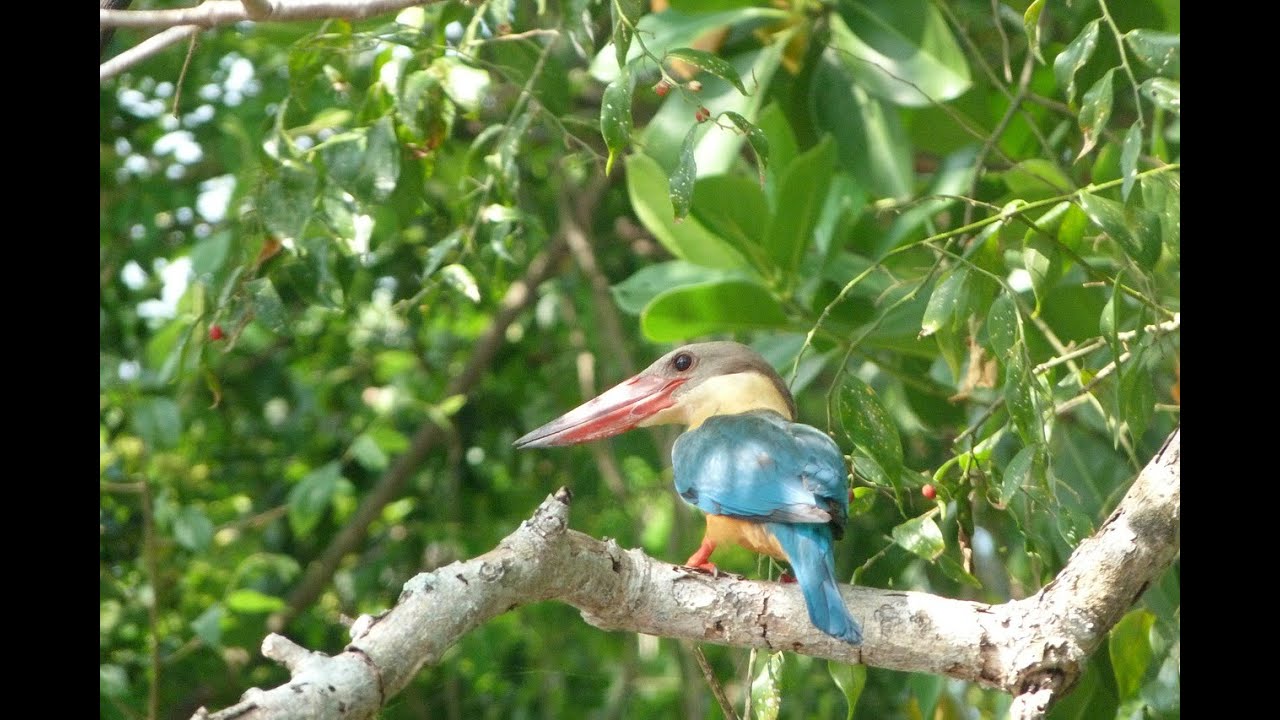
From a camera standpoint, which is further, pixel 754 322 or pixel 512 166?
pixel 754 322

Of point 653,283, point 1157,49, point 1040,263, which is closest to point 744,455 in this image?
point 1040,263

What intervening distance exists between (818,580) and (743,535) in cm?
31

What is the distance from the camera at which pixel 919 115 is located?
11.3ft

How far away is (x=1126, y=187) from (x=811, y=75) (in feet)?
5.14

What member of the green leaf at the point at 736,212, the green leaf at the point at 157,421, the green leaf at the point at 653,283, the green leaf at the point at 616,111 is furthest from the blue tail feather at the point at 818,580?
the green leaf at the point at 157,421

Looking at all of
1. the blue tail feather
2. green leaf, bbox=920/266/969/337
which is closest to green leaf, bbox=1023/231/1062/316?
green leaf, bbox=920/266/969/337

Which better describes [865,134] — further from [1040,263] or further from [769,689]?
[769,689]

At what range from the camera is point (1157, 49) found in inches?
84.4

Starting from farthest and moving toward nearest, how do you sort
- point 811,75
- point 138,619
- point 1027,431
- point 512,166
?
point 138,619
point 811,75
point 512,166
point 1027,431

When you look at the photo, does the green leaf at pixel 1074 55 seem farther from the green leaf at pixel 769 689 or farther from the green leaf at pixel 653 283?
the green leaf at pixel 653 283

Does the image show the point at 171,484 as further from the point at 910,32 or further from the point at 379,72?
the point at 910,32

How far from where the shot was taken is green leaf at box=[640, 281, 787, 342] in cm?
298

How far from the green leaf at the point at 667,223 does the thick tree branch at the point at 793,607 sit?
1.19 meters
